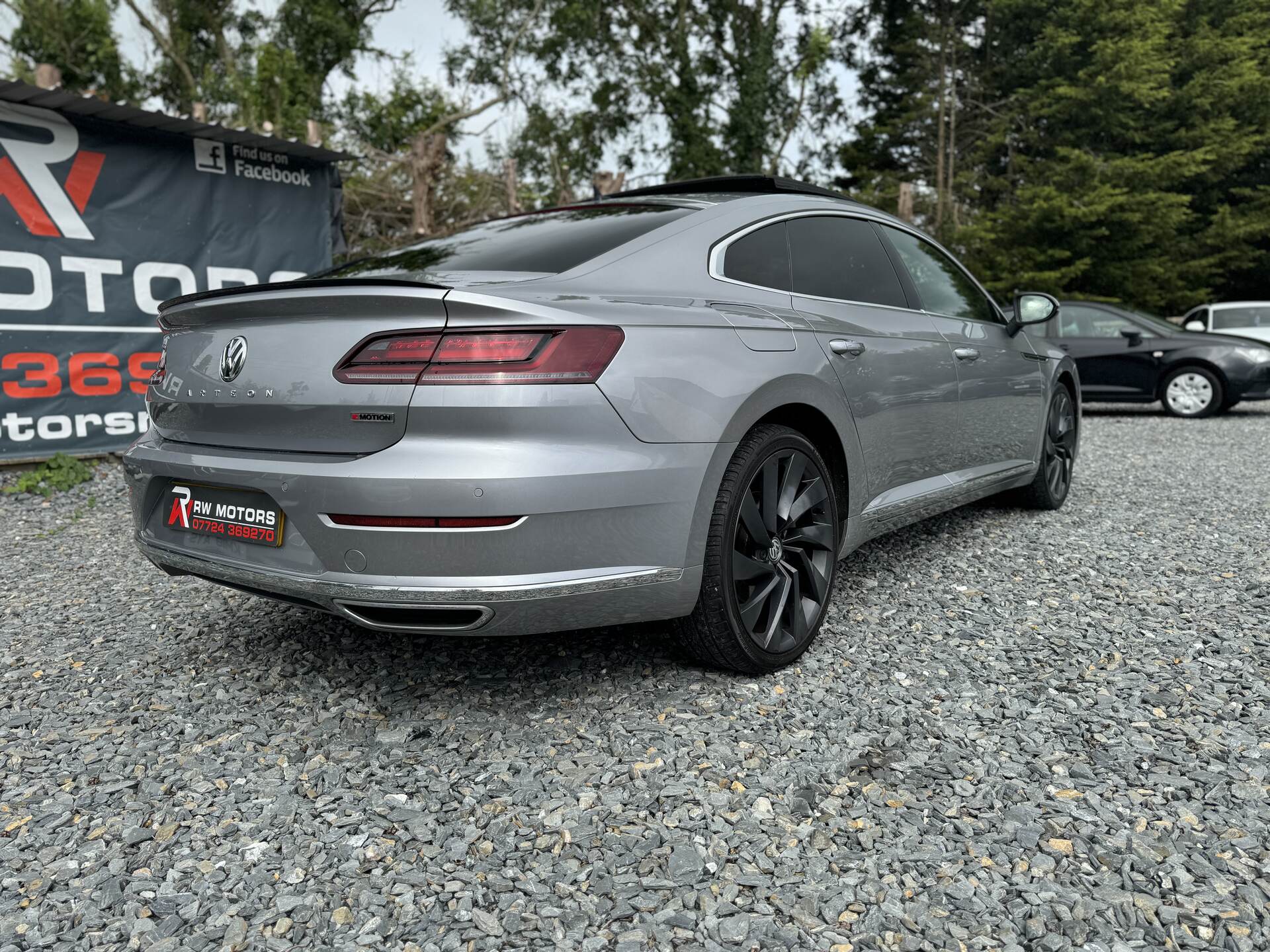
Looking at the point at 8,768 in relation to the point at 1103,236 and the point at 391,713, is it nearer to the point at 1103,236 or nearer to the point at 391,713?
the point at 391,713

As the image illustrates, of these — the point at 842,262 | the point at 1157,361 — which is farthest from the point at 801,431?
the point at 1157,361

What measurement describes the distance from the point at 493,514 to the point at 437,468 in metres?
0.17

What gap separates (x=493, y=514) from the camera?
2129mm

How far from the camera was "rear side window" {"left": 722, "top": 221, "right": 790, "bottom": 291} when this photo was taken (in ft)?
9.49

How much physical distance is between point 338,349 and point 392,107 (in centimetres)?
2680

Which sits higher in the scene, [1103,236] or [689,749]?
[1103,236]

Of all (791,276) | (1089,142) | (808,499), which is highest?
(1089,142)

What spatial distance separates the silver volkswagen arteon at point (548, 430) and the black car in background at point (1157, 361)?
9.58 m

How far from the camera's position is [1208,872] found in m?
1.83

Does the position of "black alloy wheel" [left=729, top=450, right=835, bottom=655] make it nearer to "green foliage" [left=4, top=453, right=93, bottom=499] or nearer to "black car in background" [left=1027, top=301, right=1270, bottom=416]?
"green foliage" [left=4, top=453, right=93, bottom=499]

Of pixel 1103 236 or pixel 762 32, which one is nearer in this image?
pixel 1103 236

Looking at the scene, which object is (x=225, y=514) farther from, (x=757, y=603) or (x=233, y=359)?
(x=757, y=603)

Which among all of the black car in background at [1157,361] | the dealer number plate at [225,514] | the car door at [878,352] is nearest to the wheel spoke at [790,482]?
the car door at [878,352]

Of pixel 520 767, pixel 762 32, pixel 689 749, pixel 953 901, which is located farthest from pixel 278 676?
pixel 762 32
